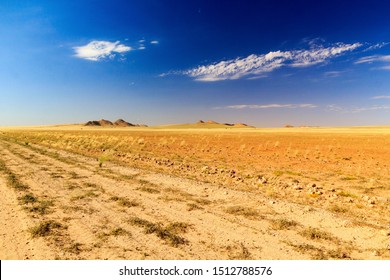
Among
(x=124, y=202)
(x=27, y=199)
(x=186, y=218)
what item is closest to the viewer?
(x=186, y=218)

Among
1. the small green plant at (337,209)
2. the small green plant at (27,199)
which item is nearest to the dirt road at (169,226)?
the small green plant at (27,199)

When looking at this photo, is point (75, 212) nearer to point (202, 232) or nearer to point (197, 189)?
point (202, 232)

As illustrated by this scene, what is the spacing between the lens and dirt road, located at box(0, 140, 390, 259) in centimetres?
593

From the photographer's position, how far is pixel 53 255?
5652mm

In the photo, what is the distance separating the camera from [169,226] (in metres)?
7.32

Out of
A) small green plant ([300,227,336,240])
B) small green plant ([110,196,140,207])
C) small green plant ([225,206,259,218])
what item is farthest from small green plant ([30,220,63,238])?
small green plant ([300,227,336,240])

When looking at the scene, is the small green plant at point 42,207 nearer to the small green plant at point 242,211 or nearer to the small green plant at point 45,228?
the small green plant at point 45,228

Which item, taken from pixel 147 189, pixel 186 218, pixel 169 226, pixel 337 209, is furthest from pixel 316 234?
pixel 147 189

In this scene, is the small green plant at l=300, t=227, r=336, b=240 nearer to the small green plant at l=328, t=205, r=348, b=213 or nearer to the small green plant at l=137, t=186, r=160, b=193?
the small green plant at l=328, t=205, r=348, b=213

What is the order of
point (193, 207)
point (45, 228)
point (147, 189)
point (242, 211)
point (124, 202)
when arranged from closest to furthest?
1. point (45, 228)
2. point (242, 211)
3. point (193, 207)
4. point (124, 202)
5. point (147, 189)

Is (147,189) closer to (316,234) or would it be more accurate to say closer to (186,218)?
(186,218)

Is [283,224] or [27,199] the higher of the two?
[27,199]
